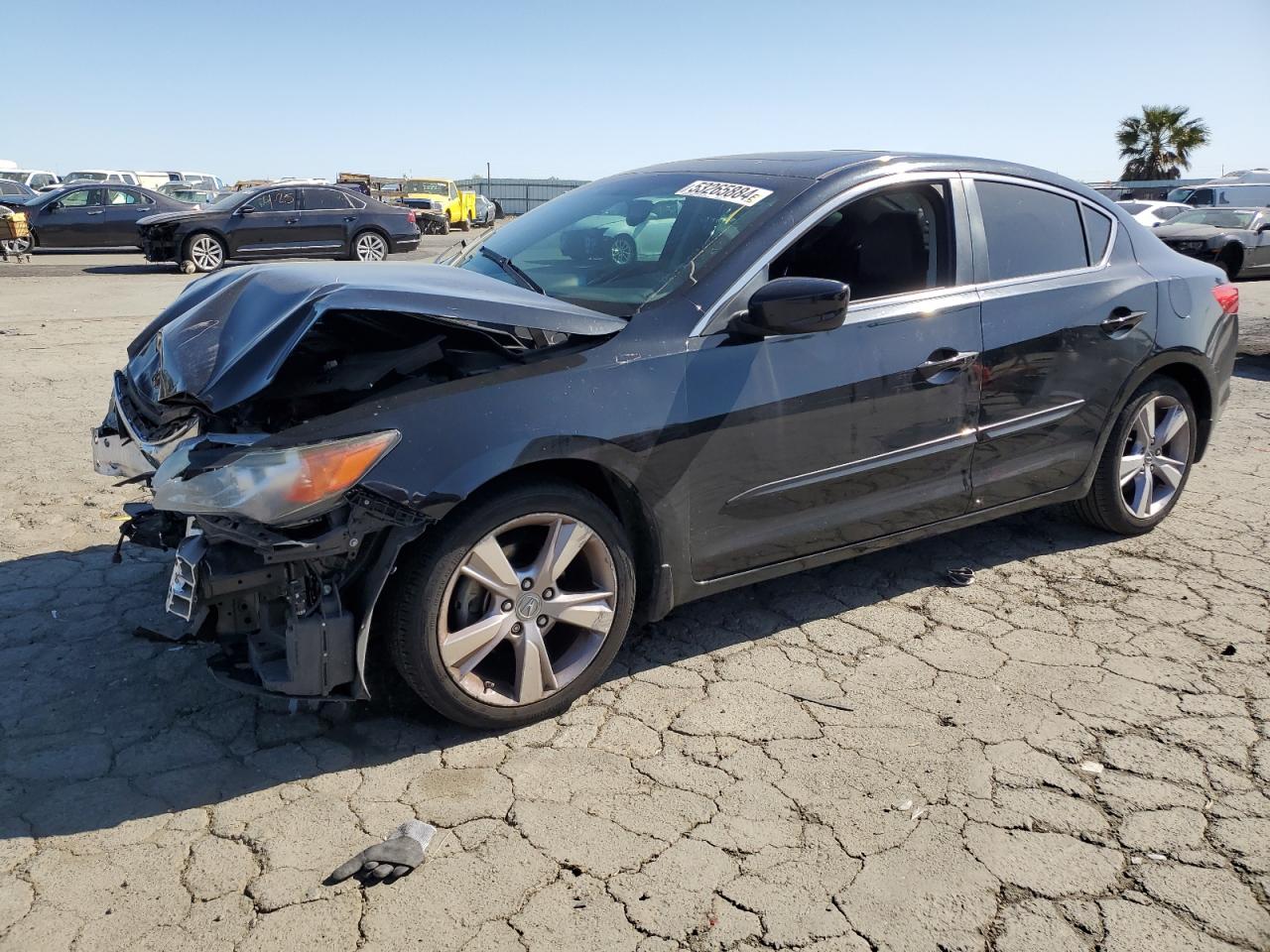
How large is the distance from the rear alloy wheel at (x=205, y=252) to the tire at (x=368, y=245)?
2364mm

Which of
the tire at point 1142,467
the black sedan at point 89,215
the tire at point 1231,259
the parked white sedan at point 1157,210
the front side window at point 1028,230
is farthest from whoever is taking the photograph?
the parked white sedan at point 1157,210

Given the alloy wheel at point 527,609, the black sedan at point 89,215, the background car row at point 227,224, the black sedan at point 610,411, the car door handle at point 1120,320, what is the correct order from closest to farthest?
the black sedan at point 610,411
the alloy wheel at point 527,609
the car door handle at point 1120,320
the background car row at point 227,224
the black sedan at point 89,215

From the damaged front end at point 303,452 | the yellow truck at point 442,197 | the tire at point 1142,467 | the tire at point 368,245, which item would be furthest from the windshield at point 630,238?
the yellow truck at point 442,197

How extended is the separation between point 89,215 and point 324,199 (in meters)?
5.72

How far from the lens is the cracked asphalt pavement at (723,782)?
2.41 m

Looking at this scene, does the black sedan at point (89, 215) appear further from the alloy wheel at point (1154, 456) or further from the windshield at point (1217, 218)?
the alloy wheel at point (1154, 456)

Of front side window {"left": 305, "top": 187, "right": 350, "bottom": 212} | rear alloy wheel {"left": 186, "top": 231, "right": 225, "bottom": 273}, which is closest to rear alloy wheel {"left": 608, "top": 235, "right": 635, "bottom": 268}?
rear alloy wheel {"left": 186, "top": 231, "right": 225, "bottom": 273}

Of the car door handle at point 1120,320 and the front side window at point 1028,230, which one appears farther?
the car door handle at point 1120,320

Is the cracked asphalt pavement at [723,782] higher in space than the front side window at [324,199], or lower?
lower

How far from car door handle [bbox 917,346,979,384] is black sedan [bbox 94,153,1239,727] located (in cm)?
1

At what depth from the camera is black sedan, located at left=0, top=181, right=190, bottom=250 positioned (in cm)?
2084

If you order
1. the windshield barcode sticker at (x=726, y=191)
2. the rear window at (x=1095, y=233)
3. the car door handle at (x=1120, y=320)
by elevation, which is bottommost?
the car door handle at (x=1120, y=320)

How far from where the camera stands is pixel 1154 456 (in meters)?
4.81

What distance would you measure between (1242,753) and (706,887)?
1.79m
